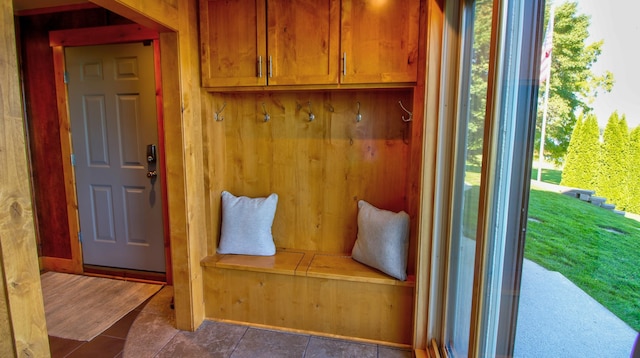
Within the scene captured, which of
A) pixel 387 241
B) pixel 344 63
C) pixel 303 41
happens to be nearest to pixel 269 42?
pixel 303 41

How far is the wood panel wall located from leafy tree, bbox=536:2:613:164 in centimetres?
286

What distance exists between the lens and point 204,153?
7.13 ft

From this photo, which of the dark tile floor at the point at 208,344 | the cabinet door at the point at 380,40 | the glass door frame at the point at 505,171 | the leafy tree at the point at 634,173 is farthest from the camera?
the dark tile floor at the point at 208,344

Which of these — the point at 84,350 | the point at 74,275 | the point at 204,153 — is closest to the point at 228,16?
the point at 204,153

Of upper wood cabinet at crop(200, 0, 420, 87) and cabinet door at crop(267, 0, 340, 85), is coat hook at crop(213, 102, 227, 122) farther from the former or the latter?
cabinet door at crop(267, 0, 340, 85)

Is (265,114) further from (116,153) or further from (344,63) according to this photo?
(116,153)

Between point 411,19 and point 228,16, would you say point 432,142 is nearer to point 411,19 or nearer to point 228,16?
point 411,19

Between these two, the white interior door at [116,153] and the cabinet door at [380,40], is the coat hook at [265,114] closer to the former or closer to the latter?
the cabinet door at [380,40]

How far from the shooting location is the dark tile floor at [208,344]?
1.93m

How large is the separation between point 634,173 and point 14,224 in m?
1.57

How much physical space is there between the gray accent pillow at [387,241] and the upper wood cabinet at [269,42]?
89 centimetres

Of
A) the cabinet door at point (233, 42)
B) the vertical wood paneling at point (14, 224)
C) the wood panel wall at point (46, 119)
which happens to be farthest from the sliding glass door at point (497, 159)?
the wood panel wall at point (46, 119)

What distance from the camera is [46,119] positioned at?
2766 millimetres

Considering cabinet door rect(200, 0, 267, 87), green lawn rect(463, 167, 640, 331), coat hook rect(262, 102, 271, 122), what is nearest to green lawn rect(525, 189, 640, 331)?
green lawn rect(463, 167, 640, 331)
